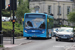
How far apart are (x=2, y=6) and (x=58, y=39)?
35.5ft

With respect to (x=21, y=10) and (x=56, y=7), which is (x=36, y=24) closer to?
(x=21, y=10)

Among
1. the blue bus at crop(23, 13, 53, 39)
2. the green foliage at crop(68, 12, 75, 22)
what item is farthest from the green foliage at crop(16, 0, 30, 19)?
the blue bus at crop(23, 13, 53, 39)

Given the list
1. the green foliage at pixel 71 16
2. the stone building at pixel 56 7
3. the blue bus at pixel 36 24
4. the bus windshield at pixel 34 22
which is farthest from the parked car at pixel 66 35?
the stone building at pixel 56 7

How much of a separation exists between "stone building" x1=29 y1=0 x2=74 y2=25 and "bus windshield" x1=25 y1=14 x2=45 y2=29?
151 ft

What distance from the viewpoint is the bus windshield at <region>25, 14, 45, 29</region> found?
2901cm

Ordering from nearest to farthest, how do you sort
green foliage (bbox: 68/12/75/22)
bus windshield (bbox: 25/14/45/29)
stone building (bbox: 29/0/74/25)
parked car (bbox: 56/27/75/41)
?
parked car (bbox: 56/27/75/41)
bus windshield (bbox: 25/14/45/29)
green foliage (bbox: 68/12/75/22)
stone building (bbox: 29/0/74/25)

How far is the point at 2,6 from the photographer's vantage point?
58.9 ft

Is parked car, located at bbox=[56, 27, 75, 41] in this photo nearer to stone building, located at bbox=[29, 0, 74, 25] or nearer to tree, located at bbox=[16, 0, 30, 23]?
tree, located at bbox=[16, 0, 30, 23]

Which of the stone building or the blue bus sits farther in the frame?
the stone building

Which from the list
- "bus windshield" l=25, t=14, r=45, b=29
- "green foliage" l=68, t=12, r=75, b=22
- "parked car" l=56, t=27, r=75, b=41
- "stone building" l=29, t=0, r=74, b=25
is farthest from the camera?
"stone building" l=29, t=0, r=74, b=25

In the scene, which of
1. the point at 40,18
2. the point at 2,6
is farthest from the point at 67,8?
the point at 2,6

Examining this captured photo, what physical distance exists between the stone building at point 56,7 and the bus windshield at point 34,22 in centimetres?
4608

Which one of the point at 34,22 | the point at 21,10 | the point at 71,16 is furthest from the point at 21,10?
the point at 71,16

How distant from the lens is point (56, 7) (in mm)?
76312
